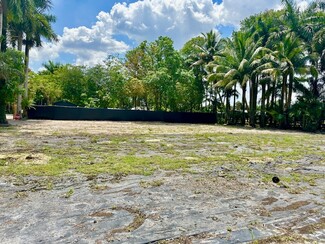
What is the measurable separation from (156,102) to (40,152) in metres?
19.9

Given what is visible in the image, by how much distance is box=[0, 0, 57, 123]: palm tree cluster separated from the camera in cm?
1310

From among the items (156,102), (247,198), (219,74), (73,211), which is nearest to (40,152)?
(73,211)

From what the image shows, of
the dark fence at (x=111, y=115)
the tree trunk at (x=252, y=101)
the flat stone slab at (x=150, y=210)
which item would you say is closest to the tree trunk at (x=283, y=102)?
the tree trunk at (x=252, y=101)

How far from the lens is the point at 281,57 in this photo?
683 inches

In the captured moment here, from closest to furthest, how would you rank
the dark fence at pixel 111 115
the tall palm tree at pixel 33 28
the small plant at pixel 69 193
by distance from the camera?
1. the small plant at pixel 69 193
2. the tall palm tree at pixel 33 28
3. the dark fence at pixel 111 115

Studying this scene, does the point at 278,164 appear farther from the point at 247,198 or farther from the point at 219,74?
the point at 219,74

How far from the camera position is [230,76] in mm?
19234

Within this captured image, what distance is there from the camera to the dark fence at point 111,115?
2130 cm

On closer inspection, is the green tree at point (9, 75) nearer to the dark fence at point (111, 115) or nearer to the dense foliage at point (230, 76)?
the dense foliage at point (230, 76)

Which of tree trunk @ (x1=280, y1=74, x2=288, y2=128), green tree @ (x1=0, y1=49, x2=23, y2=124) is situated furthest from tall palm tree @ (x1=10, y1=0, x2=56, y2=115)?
tree trunk @ (x1=280, y1=74, x2=288, y2=128)

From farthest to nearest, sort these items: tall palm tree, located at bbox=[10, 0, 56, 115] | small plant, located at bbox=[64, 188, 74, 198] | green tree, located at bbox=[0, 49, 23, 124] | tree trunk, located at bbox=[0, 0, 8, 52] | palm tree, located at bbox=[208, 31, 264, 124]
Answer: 1. palm tree, located at bbox=[208, 31, 264, 124]
2. tall palm tree, located at bbox=[10, 0, 56, 115]
3. tree trunk, located at bbox=[0, 0, 8, 52]
4. green tree, located at bbox=[0, 49, 23, 124]
5. small plant, located at bbox=[64, 188, 74, 198]

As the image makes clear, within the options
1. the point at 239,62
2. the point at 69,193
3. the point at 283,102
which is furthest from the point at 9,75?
the point at 283,102

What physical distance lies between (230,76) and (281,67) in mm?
3283

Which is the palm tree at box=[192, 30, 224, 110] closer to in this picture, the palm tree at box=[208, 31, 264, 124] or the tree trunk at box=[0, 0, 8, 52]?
the palm tree at box=[208, 31, 264, 124]
